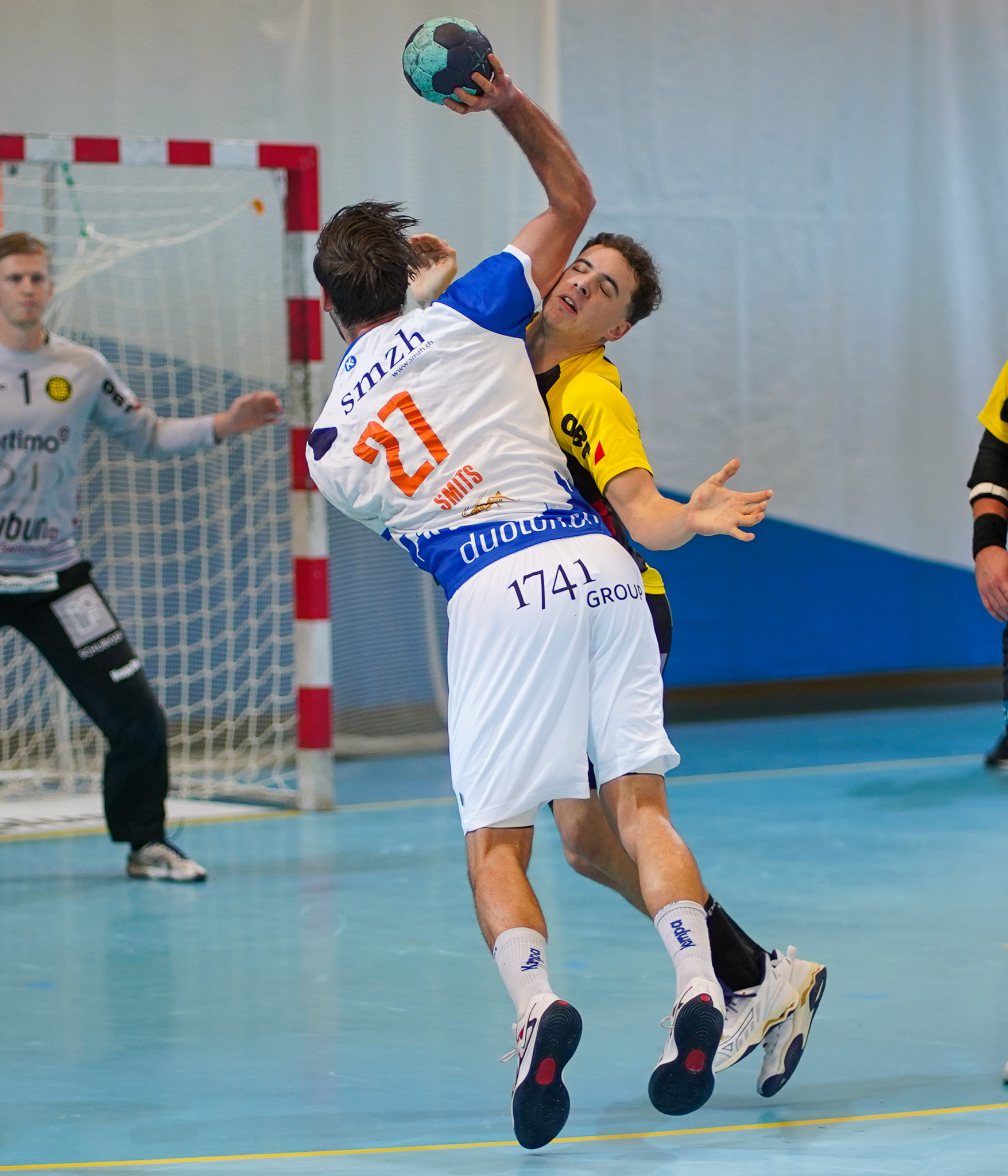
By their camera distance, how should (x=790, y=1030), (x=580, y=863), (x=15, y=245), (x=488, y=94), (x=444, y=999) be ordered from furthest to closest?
(x=15, y=245)
(x=444, y=999)
(x=580, y=863)
(x=790, y=1030)
(x=488, y=94)

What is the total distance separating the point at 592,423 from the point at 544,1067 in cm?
129

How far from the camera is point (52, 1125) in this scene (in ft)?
11.4

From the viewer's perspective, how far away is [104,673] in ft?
19.3

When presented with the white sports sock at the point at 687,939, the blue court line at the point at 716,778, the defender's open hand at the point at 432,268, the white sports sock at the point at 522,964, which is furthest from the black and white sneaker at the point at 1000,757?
the white sports sock at the point at 522,964

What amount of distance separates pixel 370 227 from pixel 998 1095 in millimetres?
2291

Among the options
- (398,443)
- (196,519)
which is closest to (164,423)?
(196,519)

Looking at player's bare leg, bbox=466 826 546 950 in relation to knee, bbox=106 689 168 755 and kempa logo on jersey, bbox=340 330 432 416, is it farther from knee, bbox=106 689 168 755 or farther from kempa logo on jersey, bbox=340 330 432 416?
knee, bbox=106 689 168 755

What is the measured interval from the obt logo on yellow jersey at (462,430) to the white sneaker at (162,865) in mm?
3002

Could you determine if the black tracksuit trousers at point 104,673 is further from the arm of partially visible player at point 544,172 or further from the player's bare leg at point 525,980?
the arm of partially visible player at point 544,172

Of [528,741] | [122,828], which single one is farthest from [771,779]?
[528,741]

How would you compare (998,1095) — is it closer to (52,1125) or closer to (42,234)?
(52,1125)

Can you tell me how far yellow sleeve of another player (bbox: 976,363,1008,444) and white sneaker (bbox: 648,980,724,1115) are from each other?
6.50 feet

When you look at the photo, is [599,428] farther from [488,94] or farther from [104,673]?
[104,673]

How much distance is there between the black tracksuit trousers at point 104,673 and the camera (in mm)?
5879
